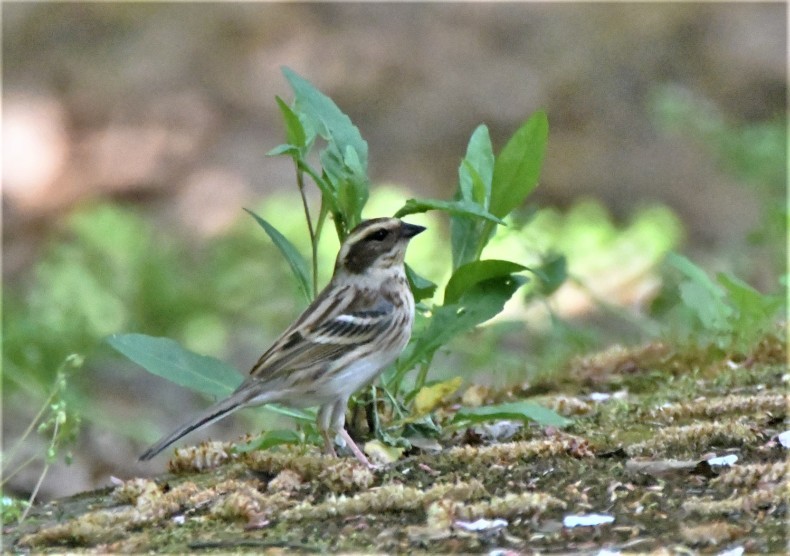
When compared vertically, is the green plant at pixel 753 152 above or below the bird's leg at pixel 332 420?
above

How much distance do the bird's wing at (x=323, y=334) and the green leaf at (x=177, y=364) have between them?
138 millimetres

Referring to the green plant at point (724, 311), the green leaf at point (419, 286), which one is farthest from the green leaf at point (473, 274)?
the green plant at point (724, 311)

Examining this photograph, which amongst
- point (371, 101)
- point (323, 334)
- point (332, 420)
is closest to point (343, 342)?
point (323, 334)

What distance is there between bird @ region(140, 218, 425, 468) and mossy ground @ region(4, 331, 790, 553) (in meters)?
0.24

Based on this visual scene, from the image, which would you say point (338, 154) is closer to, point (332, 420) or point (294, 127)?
point (294, 127)

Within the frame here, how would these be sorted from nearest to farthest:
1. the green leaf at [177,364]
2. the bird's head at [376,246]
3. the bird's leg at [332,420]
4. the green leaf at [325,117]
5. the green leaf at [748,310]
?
the green leaf at [177,364], the bird's leg at [332,420], the green leaf at [325,117], the bird's head at [376,246], the green leaf at [748,310]

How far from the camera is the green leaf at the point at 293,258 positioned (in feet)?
16.9

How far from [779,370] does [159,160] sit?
10.4 meters

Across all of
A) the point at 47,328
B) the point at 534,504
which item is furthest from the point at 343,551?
the point at 47,328

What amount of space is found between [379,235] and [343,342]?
21.9 inches

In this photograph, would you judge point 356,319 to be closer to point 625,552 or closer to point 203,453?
point 203,453

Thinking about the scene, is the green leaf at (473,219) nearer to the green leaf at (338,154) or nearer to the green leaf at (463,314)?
the green leaf at (463,314)

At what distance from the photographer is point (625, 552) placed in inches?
145

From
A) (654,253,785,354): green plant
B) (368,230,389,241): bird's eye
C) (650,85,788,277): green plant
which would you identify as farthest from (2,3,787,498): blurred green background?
(368,230,389,241): bird's eye
